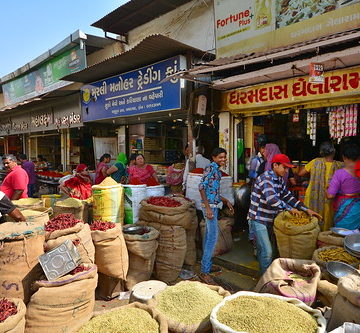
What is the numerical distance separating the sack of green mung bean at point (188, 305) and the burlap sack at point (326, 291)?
3.34ft

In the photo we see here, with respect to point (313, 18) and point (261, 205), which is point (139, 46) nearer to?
point (313, 18)

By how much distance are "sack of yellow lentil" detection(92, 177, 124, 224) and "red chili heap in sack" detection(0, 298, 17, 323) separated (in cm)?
236

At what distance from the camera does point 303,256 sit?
3.65 meters

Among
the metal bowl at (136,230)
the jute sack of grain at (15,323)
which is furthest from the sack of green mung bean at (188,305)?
the metal bowl at (136,230)

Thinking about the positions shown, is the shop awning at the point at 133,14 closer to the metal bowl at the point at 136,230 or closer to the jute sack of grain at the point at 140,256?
the metal bowl at the point at 136,230

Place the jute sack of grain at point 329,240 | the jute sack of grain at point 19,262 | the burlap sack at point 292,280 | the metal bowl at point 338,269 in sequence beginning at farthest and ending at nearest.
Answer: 1. the jute sack of grain at point 329,240
2. the jute sack of grain at point 19,262
3. the metal bowl at point 338,269
4. the burlap sack at point 292,280

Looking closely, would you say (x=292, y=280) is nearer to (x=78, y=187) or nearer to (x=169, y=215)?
(x=169, y=215)

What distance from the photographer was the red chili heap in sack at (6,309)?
7.82 ft

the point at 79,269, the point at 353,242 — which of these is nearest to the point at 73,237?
the point at 79,269

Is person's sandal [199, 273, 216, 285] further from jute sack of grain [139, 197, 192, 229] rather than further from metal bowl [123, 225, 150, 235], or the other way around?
metal bowl [123, 225, 150, 235]

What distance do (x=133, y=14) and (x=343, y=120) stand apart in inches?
276

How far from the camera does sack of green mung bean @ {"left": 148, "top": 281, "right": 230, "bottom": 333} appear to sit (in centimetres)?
211

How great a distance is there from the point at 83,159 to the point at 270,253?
10.6 m

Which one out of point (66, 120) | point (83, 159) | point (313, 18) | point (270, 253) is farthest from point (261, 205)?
point (83, 159)
